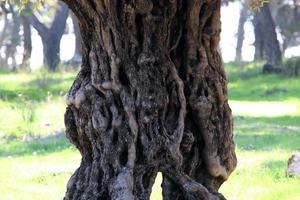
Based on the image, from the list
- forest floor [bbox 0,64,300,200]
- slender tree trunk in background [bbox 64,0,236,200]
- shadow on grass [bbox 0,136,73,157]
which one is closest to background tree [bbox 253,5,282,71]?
forest floor [bbox 0,64,300,200]

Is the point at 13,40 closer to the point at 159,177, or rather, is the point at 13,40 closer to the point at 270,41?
the point at 270,41

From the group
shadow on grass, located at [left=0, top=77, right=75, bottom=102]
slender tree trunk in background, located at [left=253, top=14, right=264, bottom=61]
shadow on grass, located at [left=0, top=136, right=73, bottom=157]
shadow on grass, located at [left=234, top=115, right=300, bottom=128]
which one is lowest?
shadow on grass, located at [left=234, top=115, right=300, bottom=128]

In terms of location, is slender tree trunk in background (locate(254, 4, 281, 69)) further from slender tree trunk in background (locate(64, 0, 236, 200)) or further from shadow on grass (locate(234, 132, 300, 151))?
slender tree trunk in background (locate(64, 0, 236, 200))

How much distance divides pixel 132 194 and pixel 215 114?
100 cm

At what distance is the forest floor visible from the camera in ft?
29.8

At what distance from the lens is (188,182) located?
18.1ft

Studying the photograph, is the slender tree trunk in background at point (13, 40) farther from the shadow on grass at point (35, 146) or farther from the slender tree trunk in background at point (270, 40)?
the shadow on grass at point (35, 146)

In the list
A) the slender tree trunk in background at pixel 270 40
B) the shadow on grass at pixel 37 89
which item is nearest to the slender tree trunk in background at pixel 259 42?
the slender tree trunk in background at pixel 270 40

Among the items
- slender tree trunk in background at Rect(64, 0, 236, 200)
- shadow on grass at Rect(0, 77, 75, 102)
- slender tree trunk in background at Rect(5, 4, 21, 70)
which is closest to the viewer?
slender tree trunk in background at Rect(64, 0, 236, 200)

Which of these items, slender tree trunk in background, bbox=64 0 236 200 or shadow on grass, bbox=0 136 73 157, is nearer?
slender tree trunk in background, bbox=64 0 236 200

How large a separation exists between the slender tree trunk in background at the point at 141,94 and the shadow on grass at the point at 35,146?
6.59 meters

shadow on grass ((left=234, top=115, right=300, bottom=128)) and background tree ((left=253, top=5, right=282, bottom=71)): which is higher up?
background tree ((left=253, top=5, right=282, bottom=71))

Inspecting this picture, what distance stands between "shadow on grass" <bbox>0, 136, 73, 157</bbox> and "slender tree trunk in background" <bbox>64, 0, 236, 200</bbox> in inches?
260

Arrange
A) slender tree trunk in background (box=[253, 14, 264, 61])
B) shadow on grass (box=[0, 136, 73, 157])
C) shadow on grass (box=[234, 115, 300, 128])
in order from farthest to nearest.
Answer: slender tree trunk in background (box=[253, 14, 264, 61])
shadow on grass (box=[234, 115, 300, 128])
shadow on grass (box=[0, 136, 73, 157])
